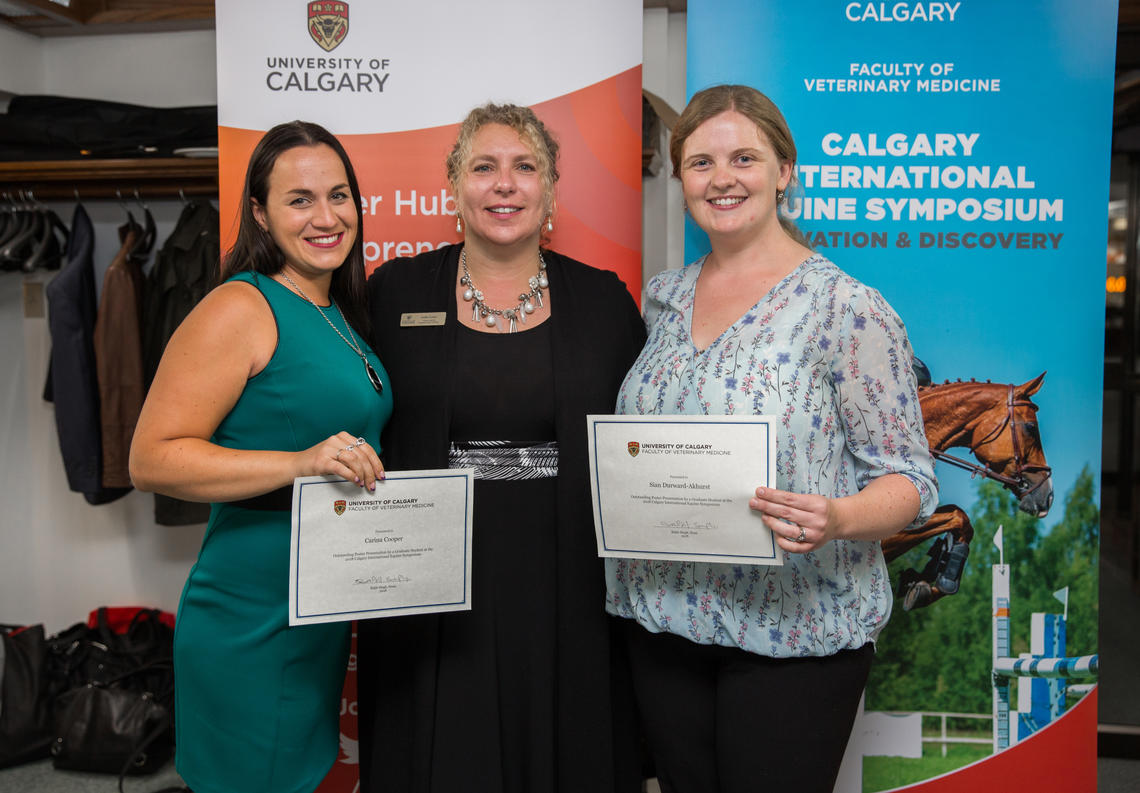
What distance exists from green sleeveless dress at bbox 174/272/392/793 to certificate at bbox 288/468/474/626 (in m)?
0.19

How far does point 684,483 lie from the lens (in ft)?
4.87

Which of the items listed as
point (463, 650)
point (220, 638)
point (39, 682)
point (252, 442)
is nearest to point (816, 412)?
point (463, 650)

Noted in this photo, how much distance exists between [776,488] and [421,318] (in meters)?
0.98

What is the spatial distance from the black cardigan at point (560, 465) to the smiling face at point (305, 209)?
0.28 metres

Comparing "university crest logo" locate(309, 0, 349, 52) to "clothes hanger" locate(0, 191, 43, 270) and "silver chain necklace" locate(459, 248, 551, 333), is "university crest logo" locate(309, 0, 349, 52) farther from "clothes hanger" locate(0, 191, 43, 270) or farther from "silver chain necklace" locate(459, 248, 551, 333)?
"clothes hanger" locate(0, 191, 43, 270)

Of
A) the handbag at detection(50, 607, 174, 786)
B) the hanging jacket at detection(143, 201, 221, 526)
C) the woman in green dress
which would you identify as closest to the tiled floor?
the handbag at detection(50, 607, 174, 786)

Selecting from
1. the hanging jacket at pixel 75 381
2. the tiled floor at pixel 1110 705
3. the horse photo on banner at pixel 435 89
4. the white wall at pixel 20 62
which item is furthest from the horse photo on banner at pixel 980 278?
the white wall at pixel 20 62

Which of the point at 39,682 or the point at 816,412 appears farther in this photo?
the point at 39,682

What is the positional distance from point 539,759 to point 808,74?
6.60 feet

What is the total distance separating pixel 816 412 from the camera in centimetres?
155

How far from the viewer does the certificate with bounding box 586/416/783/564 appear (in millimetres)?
1432

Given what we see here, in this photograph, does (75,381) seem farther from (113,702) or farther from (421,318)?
(421,318)

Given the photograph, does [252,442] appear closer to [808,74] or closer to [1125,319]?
[808,74]
